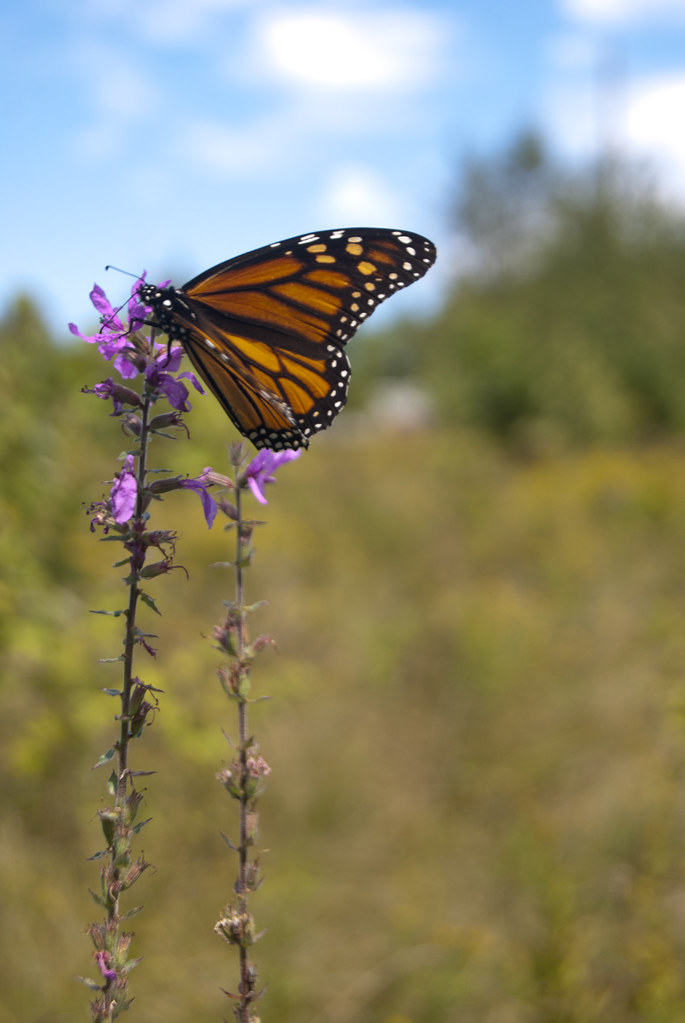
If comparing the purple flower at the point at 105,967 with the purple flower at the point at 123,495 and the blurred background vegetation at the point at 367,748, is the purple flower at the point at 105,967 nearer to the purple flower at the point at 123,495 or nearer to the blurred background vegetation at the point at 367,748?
the purple flower at the point at 123,495

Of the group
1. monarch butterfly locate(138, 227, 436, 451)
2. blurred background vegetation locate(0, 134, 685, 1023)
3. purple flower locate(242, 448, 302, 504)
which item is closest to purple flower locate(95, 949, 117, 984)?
purple flower locate(242, 448, 302, 504)

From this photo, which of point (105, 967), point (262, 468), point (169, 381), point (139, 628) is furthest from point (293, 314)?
point (105, 967)

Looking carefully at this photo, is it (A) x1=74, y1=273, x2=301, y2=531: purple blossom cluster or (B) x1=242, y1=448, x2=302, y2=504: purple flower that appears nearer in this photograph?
(A) x1=74, y1=273, x2=301, y2=531: purple blossom cluster

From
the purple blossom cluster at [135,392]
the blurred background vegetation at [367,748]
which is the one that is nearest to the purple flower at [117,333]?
the purple blossom cluster at [135,392]

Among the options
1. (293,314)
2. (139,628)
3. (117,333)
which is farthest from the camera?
(293,314)

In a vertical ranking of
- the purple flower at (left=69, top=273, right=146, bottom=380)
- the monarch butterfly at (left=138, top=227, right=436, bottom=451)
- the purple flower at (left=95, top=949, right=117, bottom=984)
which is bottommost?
the purple flower at (left=95, top=949, right=117, bottom=984)

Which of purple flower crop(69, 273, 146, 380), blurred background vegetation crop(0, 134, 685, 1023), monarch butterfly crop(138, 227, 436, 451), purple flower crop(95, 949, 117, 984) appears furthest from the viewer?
blurred background vegetation crop(0, 134, 685, 1023)

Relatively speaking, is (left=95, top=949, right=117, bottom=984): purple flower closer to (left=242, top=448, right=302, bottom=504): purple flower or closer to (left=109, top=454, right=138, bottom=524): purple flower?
(left=109, top=454, right=138, bottom=524): purple flower

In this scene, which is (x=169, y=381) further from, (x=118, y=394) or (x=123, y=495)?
(x=123, y=495)
